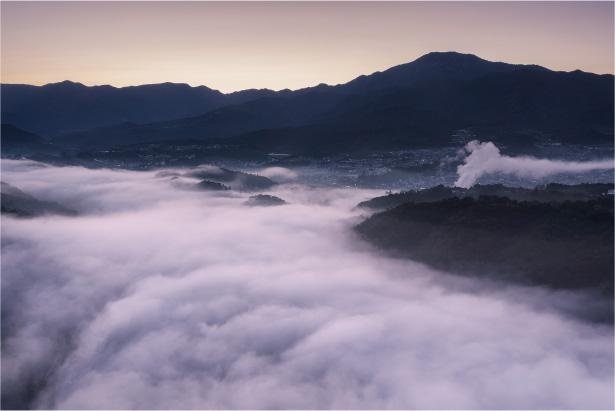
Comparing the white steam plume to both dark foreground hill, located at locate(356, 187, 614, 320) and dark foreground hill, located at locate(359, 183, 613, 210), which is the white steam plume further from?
dark foreground hill, located at locate(359, 183, 613, 210)

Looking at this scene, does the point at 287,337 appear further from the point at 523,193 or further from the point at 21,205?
the point at 21,205

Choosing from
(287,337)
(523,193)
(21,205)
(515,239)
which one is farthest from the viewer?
(21,205)

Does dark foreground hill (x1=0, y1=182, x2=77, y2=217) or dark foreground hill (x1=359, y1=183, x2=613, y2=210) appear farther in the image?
dark foreground hill (x1=0, y1=182, x2=77, y2=217)

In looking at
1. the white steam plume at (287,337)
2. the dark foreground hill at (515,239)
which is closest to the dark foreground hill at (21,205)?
the white steam plume at (287,337)

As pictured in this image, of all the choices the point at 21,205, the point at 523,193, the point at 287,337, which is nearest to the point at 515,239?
the point at 523,193

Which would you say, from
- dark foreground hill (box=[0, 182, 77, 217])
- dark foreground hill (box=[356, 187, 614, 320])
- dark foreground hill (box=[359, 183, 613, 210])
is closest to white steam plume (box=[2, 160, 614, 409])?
dark foreground hill (box=[356, 187, 614, 320])

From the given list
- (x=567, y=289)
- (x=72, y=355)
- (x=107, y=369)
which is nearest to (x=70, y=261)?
(x=72, y=355)

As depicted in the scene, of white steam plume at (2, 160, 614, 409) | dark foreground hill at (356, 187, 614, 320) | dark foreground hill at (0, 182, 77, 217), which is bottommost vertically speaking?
white steam plume at (2, 160, 614, 409)

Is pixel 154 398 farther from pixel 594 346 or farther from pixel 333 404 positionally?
pixel 594 346
